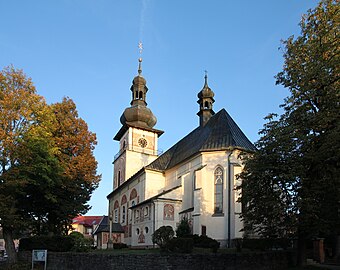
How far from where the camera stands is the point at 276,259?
20.2 meters

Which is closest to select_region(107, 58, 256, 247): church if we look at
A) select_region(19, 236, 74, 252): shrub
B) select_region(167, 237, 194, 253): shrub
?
select_region(167, 237, 194, 253): shrub

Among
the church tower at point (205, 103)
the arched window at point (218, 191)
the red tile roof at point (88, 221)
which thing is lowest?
the red tile roof at point (88, 221)

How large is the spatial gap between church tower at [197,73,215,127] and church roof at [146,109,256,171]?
1.39 metres

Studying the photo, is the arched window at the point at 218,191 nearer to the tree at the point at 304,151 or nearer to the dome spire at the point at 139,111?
the tree at the point at 304,151

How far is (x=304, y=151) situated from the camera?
56.8 ft

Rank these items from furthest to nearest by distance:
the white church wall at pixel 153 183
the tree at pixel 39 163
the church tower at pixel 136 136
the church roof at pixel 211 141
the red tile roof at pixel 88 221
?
the red tile roof at pixel 88 221 → the church tower at pixel 136 136 → the white church wall at pixel 153 183 → the church roof at pixel 211 141 → the tree at pixel 39 163

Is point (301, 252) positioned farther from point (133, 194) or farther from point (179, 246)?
point (133, 194)

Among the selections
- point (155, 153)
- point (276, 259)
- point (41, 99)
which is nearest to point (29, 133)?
point (41, 99)

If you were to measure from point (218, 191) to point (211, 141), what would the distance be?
4553mm

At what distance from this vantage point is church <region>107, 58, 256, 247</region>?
2978cm

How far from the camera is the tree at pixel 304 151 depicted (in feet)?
53.4

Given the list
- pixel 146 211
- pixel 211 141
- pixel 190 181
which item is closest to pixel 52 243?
pixel 146 211

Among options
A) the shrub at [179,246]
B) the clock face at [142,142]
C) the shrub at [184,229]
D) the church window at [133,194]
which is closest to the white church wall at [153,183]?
the church window at [133,194]

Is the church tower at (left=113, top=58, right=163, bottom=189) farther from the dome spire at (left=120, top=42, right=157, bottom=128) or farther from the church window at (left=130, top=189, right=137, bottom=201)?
the church window at (left=130, top=189, right=137, bottom=201)
